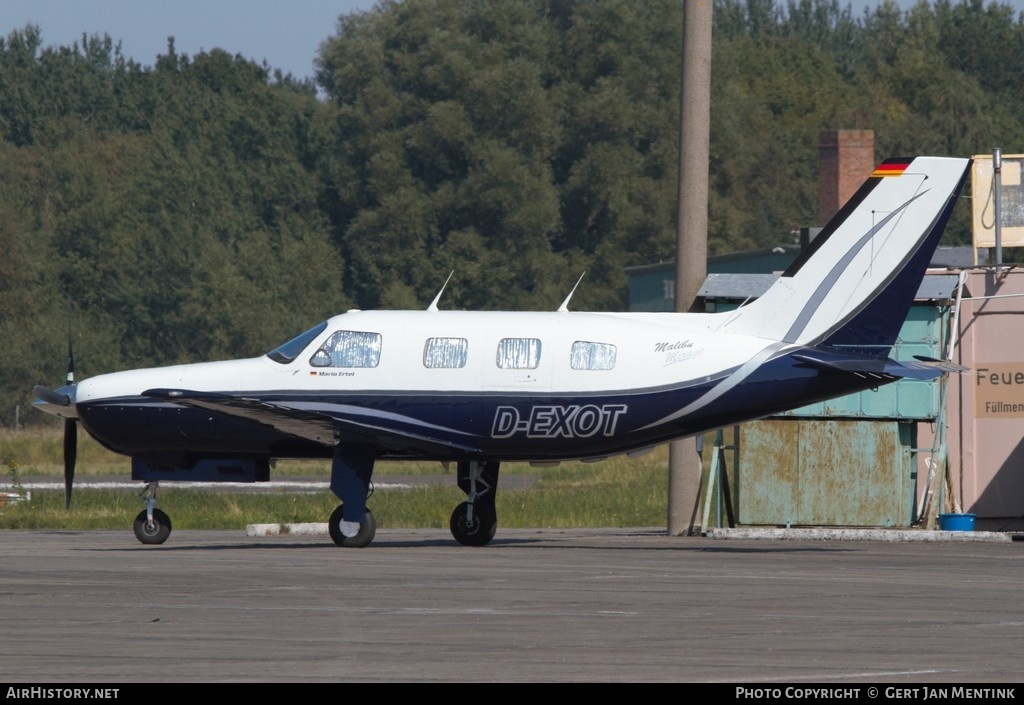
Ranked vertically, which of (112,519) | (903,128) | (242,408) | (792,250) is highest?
(903,128)

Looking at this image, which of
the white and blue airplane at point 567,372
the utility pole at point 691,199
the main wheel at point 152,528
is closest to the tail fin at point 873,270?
the white and blue airplane at point 567,372

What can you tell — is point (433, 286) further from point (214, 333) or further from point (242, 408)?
point (242, 408)

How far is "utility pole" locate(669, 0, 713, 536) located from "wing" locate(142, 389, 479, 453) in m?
5.10

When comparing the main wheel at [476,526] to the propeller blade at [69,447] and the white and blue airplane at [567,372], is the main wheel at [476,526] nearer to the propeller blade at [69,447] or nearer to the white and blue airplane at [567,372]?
the white and blue airplane at [567,372]

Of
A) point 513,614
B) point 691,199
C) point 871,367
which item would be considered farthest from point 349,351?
point 513,614

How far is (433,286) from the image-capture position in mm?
72188

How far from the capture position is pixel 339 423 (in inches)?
797

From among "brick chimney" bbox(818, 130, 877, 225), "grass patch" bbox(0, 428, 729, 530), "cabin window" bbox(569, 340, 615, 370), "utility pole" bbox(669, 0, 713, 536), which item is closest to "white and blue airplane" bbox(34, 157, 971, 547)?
"cabin window" bbox(569, 340, 615, 370)

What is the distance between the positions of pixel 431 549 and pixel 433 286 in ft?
170

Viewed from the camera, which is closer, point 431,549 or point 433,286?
point 431,549

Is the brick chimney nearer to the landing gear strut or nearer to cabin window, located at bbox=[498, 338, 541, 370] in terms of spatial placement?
cabin window, located at bbox=[498, 338, 541, 370]

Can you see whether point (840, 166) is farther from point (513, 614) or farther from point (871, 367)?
point (513, 614)
